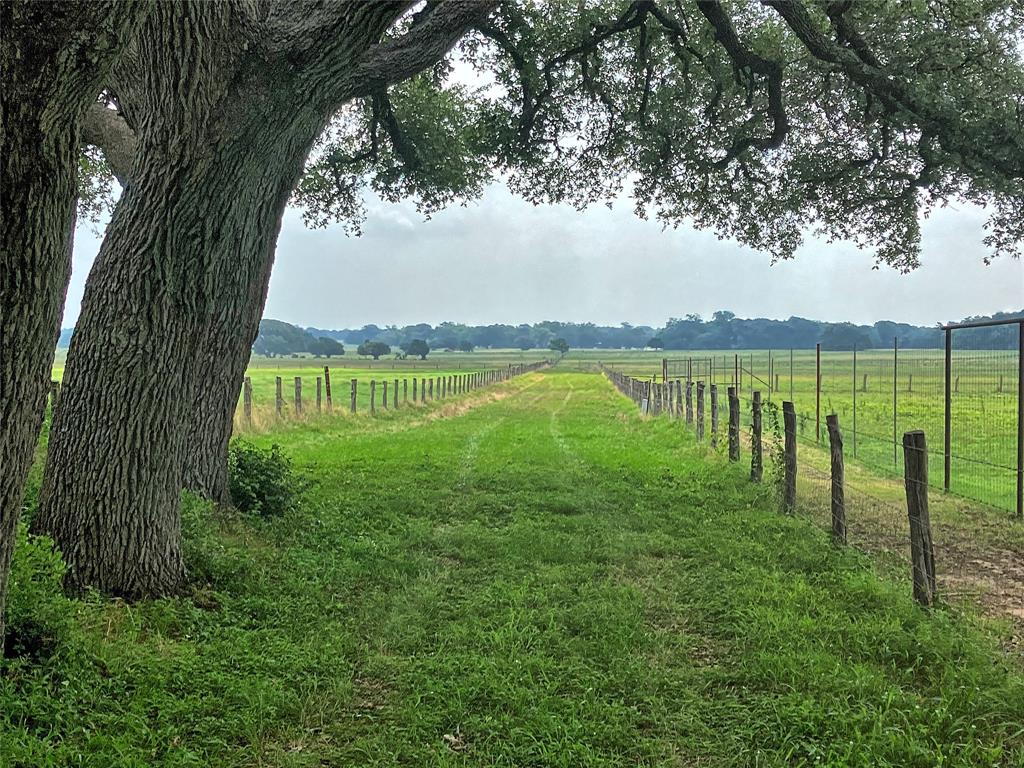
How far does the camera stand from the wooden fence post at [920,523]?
521 cm

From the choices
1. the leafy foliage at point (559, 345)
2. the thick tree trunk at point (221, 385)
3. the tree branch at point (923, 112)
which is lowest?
the thick tree trunk at point (221, 385)

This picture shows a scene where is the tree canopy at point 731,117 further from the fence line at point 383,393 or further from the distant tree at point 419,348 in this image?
the distant tree at point 419,348

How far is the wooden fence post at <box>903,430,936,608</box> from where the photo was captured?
5207 mm

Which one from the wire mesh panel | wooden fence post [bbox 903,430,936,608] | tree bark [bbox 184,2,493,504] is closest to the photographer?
wooden fence post [bbox 903,430,936,608]

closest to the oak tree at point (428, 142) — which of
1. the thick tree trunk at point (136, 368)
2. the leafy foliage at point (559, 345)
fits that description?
the thick tree trunk at point (136, 368)

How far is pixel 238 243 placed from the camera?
528 centimetres

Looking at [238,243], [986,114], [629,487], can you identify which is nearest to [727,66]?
[986,114]

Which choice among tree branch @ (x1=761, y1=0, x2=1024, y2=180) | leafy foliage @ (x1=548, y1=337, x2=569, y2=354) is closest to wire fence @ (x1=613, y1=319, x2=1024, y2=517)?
tree branch @ (x1=761, y1=0, x2=1024, y2=180)

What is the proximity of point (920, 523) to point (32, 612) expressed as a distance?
223 inches

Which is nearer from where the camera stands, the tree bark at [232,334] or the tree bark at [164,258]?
the tree bark at [164,258]

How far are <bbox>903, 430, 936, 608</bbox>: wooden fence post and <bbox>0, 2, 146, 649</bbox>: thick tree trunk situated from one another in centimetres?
530

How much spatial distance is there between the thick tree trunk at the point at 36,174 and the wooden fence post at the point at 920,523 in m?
5.30

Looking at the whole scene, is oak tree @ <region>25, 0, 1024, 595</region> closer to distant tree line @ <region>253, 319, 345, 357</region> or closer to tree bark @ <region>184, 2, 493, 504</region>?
tree bark @ <region>184, 2, 493, 504</region>

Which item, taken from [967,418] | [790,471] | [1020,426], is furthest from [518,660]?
[967,418]
